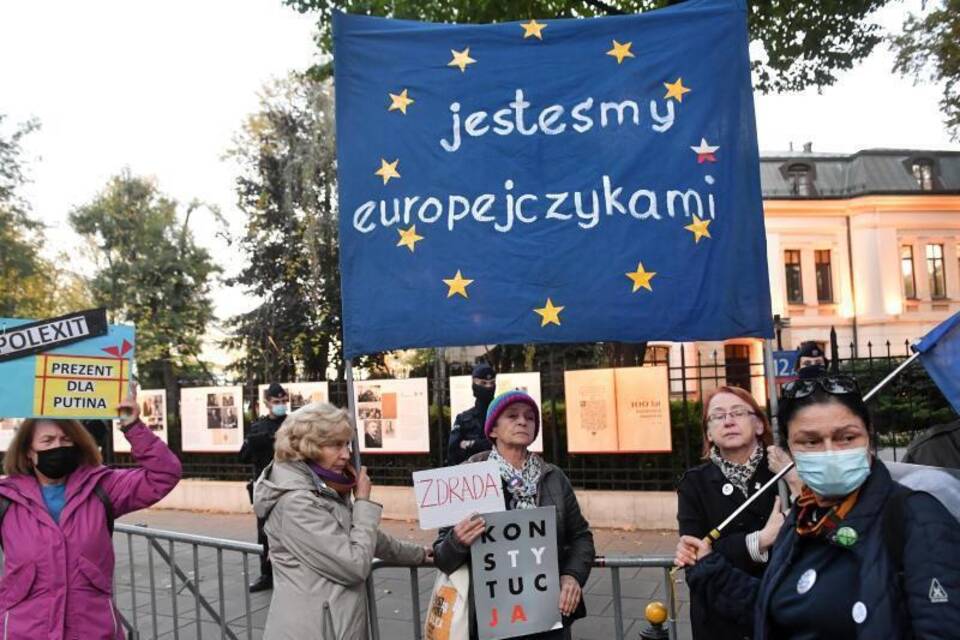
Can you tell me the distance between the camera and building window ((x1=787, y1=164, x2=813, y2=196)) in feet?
118

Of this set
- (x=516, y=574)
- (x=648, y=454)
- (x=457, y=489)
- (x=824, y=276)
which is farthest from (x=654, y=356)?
(x=824, y=276)

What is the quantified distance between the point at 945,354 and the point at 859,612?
990mm

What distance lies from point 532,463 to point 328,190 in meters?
19.0

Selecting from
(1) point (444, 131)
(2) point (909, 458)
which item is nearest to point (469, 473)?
(1) point (444, 131)

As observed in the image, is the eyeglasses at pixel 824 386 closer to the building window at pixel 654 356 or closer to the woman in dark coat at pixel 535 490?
the woman in dark coat at pixel 535 490

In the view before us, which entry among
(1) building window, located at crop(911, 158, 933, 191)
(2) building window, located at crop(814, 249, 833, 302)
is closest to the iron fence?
(2) building window, located at crop(814, 249, 833, 302)

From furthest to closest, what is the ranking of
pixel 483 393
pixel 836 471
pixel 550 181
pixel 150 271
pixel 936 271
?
1. pixel 936 271
2. pixel 150 271
3. pixel 483 393
4. pixel 550 181
5. pixel 836 471

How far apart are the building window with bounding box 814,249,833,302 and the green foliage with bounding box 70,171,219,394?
1117 inches

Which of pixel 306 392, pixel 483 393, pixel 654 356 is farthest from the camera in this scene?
pixel 654 356

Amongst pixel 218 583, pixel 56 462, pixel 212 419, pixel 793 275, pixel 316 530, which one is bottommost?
pixel 218 583

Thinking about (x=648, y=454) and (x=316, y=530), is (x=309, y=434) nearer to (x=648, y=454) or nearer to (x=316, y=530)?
(x=316, y=530)

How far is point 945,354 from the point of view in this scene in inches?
86.0

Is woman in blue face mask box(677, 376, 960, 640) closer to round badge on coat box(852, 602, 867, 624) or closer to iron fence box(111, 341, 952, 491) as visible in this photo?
round badge on coat box(852, 602, 867, 624)

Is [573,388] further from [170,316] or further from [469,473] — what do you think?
[170,316]
